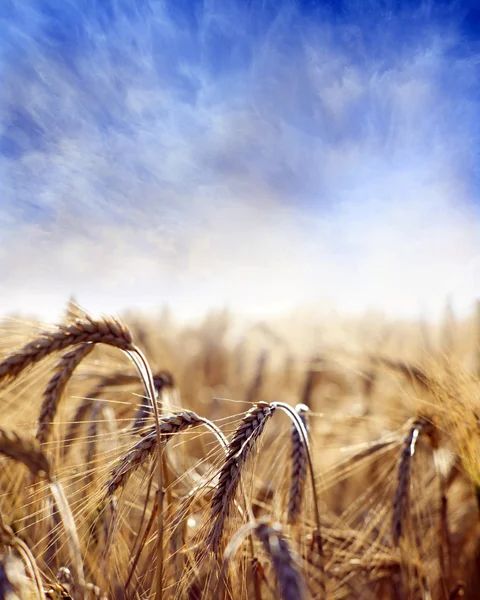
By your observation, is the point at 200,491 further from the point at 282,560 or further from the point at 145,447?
the point at 282,560

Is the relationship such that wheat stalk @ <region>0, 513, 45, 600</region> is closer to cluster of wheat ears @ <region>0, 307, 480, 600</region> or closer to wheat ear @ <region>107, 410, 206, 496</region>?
cluster of wheat ears @ <region>0, 307, 480, 600</region>

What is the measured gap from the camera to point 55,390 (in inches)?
52.4

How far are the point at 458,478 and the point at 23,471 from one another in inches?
68.1

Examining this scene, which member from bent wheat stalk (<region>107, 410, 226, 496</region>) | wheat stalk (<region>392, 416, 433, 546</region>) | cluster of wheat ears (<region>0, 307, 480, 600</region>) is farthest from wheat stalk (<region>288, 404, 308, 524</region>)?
A: wheat stalk (<region>392, 416, 433, 546</region>)

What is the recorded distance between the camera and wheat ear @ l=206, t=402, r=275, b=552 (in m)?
1.02

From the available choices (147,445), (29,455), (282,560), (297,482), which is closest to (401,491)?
(297,482)

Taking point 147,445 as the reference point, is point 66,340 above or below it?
above

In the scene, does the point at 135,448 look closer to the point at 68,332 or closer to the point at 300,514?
the point at 68,332

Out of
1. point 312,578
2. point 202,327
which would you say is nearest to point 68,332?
point 312,578

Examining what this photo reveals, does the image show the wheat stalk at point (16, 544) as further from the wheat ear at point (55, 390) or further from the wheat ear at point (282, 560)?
the wheat ear at point (55, 390)

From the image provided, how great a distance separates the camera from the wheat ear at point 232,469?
1.02m

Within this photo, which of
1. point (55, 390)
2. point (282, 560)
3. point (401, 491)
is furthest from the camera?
point (401, 491)

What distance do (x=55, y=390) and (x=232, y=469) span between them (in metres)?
0.54

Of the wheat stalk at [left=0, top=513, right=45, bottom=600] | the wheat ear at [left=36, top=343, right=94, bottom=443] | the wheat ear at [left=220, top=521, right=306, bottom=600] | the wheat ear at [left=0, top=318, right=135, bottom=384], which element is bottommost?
the wheat stalk at [left=0, top=513, right=45, bottom=600]
